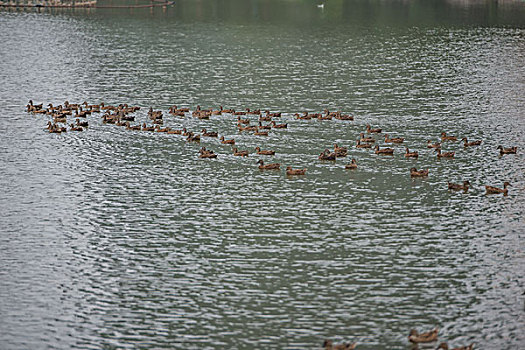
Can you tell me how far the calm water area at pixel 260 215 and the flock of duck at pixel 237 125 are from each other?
1.84 ft

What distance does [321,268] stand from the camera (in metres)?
34.2

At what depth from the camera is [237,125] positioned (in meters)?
56.4

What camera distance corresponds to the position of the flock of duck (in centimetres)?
4782

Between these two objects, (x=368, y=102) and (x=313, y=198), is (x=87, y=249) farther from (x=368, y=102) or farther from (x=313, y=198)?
(x=368, y=102)

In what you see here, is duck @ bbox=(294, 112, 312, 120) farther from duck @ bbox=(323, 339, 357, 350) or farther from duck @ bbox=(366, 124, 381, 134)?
duck @ bbox=(323, 339, 357, 350)

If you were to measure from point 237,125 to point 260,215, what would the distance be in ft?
55.2

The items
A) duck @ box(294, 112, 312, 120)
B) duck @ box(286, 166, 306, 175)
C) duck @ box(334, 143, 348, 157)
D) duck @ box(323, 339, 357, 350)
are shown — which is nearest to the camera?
duck @ box(323, 339, 357, 350)

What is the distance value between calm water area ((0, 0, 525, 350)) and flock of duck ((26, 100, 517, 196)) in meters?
0.56

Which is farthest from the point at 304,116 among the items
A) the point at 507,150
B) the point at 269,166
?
the point at 507,150

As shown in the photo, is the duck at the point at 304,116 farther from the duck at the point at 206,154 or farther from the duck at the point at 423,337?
the duck at the point at 423,337

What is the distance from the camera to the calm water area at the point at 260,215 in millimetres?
29703

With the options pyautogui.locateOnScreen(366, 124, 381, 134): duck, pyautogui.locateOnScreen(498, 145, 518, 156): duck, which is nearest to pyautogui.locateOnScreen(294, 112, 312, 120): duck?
pyautogui.locateOnScreen(366, 124, 381, 134): duck

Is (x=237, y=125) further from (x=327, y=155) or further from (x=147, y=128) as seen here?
(x=327, y=155)

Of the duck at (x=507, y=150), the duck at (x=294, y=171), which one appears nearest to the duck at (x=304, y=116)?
the duck at (x=294, y=171)
